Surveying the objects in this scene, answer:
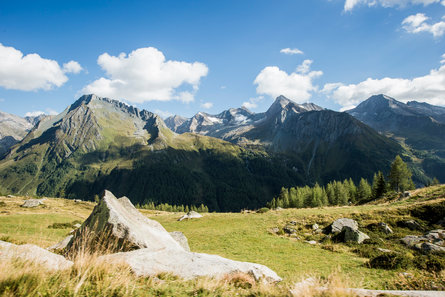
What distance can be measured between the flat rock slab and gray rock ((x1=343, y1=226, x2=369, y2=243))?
717 inches

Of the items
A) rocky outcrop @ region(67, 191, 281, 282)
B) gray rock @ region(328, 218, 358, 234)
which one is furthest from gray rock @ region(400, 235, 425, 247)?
rocky outcrop @ region(67, 191, 281, 282)

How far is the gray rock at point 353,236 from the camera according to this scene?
24152mm

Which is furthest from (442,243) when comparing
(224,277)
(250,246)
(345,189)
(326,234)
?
(345,189)

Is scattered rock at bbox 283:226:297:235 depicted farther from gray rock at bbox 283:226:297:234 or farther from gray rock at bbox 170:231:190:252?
gray rock at bbox 170:231:190:252

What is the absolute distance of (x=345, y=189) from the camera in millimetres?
101250

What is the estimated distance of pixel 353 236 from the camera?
24.6 meters

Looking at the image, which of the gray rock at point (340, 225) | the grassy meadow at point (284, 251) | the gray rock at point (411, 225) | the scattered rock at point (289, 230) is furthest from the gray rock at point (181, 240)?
the gray rock at point (411, 225)

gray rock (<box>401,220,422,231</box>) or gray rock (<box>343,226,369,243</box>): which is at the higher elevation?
gray rock (<box>401,220,422,231</box>)

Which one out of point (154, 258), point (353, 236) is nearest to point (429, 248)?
point (353, 236)

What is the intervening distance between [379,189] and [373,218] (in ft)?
183

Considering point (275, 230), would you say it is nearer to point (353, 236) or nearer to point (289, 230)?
point (289, 230)

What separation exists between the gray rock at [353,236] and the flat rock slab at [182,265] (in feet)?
59.7

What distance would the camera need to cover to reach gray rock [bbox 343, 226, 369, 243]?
951 inches

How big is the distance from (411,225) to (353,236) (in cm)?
888
